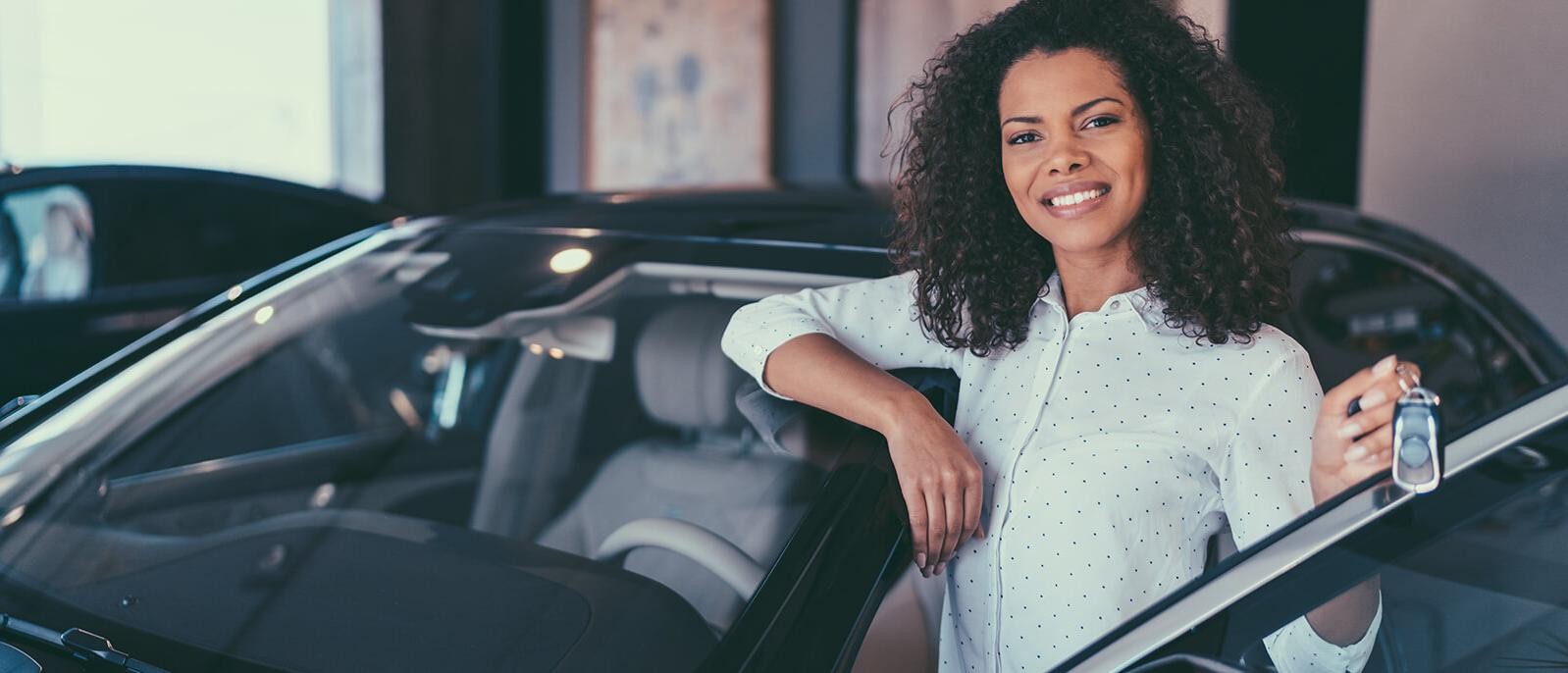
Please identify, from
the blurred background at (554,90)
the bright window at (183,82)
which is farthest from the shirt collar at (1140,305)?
the bright window at (183,82)

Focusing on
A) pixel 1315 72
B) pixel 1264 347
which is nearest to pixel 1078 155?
pixel 1264 347

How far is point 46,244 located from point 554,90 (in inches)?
125

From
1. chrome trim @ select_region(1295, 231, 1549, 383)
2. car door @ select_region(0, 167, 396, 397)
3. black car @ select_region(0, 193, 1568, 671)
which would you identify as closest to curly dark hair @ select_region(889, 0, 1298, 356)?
black car @ select_region(0, 193, 1568, 671)

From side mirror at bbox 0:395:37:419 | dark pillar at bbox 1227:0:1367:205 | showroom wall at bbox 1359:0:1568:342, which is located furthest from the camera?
dark pillar at bbox 1227:0:1367:205

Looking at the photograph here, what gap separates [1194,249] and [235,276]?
120 inches

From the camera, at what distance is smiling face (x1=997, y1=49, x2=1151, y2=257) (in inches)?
54.9

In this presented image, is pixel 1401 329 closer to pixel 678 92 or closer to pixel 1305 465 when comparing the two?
pixel 1305 465

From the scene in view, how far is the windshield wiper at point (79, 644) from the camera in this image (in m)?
1.30

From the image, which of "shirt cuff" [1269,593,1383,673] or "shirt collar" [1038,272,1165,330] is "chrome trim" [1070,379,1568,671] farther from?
"shirt collar" [1038,272,1165,330]

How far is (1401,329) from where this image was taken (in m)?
2.49

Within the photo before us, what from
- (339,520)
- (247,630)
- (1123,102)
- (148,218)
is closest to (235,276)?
(148,218)

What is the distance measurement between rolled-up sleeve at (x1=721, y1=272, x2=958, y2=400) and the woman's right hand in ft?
0.59

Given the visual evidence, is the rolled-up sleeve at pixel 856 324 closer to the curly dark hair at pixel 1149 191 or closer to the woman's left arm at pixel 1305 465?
the curly dark hair at pixel 1149 191

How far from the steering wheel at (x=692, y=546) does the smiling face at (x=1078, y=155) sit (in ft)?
1.58
